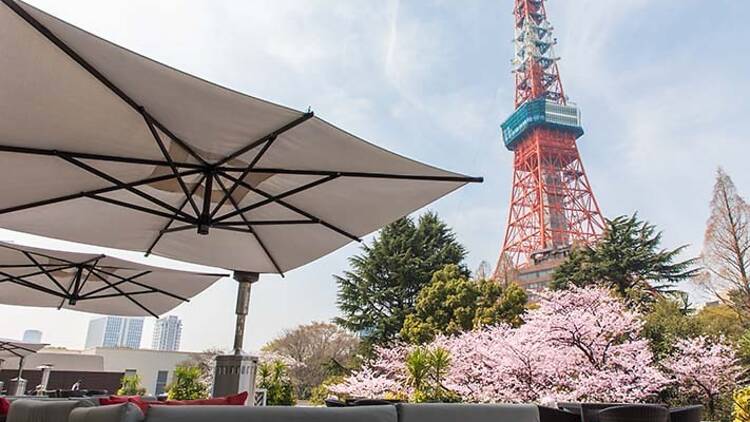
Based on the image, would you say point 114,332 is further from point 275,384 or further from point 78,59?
point 78,59

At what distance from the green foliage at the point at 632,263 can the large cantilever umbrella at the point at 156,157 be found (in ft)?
45.1

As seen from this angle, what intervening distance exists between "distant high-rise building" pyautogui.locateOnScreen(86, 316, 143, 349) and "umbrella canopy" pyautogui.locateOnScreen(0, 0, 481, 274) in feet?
132

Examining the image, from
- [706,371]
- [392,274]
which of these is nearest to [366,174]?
[706,371]

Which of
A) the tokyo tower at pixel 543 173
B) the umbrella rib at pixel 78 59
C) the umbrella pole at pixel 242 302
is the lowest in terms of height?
the umbrella pole at pixel 242 302

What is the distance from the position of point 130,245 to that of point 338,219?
2.07 metres

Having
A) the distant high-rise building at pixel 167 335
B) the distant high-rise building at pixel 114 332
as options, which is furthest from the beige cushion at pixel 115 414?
the distant high-rise building at pixel 114 332

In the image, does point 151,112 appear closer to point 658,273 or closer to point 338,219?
point 338,219

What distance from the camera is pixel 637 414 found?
2.59m

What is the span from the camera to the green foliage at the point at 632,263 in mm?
15203

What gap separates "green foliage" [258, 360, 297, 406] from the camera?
8227 mm

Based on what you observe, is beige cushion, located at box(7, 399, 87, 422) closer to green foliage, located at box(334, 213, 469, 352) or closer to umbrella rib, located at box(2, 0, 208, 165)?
umbrella rib, located at box(2, 0, 208, 165)

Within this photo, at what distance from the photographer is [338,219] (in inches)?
145

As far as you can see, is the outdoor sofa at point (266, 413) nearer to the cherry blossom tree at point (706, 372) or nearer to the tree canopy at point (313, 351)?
the cherry blossom tree at point (706, 372)

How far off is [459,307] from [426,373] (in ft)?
20.7
